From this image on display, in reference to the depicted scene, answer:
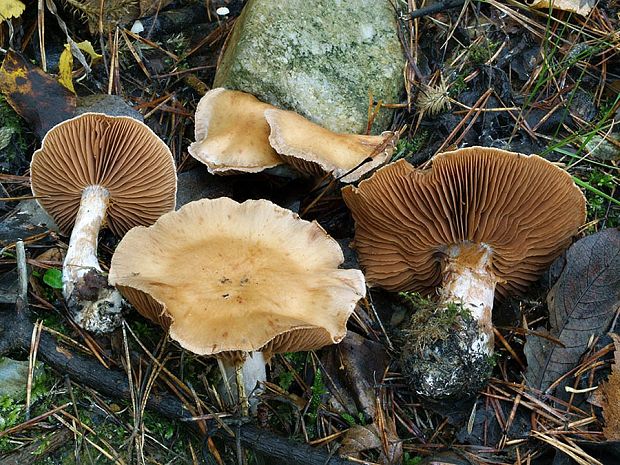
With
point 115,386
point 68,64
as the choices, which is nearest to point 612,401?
point 115,386

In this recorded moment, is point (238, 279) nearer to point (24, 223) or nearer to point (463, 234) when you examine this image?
point (463, 234)

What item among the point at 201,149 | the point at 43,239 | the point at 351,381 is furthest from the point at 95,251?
the point at 351,381

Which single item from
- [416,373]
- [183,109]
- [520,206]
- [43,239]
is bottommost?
[43,239]

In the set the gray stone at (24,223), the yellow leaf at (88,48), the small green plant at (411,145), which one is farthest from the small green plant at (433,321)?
the yellow leaf at (88,48)

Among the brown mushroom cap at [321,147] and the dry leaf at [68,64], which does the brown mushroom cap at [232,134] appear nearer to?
the brown mushroom cap at [321,147]

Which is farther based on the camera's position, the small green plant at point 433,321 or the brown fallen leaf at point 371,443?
the small green plant at point 433,321

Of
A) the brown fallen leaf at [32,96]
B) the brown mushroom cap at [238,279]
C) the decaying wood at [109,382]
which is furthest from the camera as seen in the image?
the brown fallen leaf at [32,96]

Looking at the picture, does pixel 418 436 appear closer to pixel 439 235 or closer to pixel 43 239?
pixel 439 235
